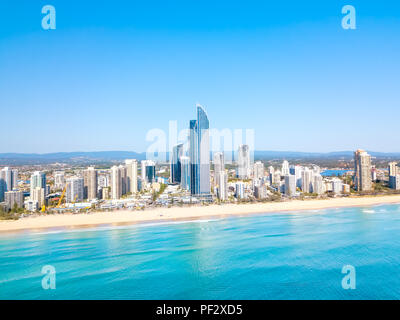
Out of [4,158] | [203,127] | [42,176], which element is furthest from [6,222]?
[203,127]

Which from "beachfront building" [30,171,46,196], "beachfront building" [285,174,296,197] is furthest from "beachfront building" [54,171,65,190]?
"beachfront building" [285,174,296,197]

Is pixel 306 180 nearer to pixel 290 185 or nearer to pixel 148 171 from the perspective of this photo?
pixel 290 185

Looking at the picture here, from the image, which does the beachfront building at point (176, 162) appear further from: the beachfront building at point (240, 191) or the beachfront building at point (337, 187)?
the beachfront building at point (337, 187)

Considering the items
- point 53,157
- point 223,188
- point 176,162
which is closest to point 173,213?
point 223,188

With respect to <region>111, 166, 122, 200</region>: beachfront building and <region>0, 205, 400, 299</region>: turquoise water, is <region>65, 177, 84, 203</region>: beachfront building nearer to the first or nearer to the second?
<region>111, 166, 122, 200</region>: beachfront building
